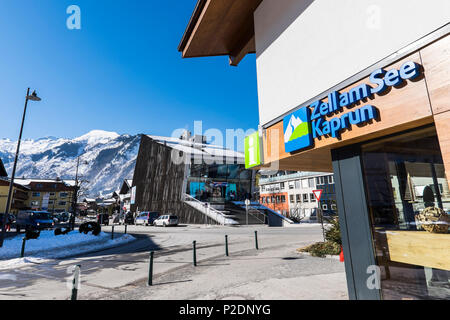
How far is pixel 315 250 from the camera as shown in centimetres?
1002

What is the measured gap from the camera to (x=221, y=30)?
832cm

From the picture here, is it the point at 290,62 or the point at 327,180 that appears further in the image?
the point at 327,180

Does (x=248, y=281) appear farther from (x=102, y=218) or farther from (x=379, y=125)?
(x=102, y=218)

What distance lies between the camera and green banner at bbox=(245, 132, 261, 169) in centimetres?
684

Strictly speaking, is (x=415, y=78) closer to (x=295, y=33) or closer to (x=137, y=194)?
(x=295, y=33)

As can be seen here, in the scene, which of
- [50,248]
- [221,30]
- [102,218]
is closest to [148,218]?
[102,218]

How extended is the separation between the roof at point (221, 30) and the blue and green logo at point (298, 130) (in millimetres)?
4249

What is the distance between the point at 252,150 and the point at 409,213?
403 centimetres


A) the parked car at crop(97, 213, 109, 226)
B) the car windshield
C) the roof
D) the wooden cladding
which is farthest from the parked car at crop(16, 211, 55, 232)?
the wooden cladding

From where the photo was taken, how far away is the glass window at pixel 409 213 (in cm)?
385

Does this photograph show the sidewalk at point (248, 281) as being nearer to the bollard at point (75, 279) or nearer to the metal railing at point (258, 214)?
the bollard at point (75, 279)
